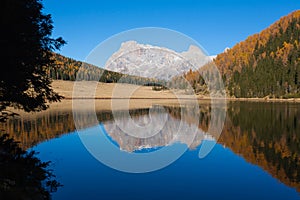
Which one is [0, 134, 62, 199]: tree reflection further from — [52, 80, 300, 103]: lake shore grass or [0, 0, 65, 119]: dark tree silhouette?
[52, 80, 300, 103]: lake shore grass

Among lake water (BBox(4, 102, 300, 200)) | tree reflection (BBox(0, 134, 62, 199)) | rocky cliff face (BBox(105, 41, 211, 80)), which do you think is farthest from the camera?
rocky cliff face (BBox(105, 41, 211, 80))

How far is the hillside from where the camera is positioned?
136m

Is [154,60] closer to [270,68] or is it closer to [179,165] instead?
[179,165]

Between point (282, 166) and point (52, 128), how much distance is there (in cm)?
2646

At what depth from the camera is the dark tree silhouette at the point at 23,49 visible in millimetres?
13055

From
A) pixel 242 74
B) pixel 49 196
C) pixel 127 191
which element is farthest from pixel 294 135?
pixel 242 74

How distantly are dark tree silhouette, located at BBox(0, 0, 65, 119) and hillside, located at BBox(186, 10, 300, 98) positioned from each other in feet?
422

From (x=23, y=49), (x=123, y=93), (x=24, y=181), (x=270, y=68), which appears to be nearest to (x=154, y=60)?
(x=23, y=49)

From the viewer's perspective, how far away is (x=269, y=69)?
154250mm

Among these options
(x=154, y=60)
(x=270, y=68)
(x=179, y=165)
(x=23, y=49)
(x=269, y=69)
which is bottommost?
(x=179, y=165)

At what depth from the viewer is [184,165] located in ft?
58.5

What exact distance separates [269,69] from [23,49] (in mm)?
159009

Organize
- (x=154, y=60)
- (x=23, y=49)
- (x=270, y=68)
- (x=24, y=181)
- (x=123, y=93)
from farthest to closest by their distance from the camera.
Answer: (x=123, y=93)
(x=270, y=68)
(x=154, y=60)
(x=23, y=49)
(x=24, y=181)

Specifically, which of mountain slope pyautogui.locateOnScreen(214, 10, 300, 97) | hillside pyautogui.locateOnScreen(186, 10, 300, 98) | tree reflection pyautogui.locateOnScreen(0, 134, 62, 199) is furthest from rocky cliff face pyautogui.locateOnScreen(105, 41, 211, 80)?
mountain slope pyautogui.locateOnScreen(214, 10, 300, 97)
